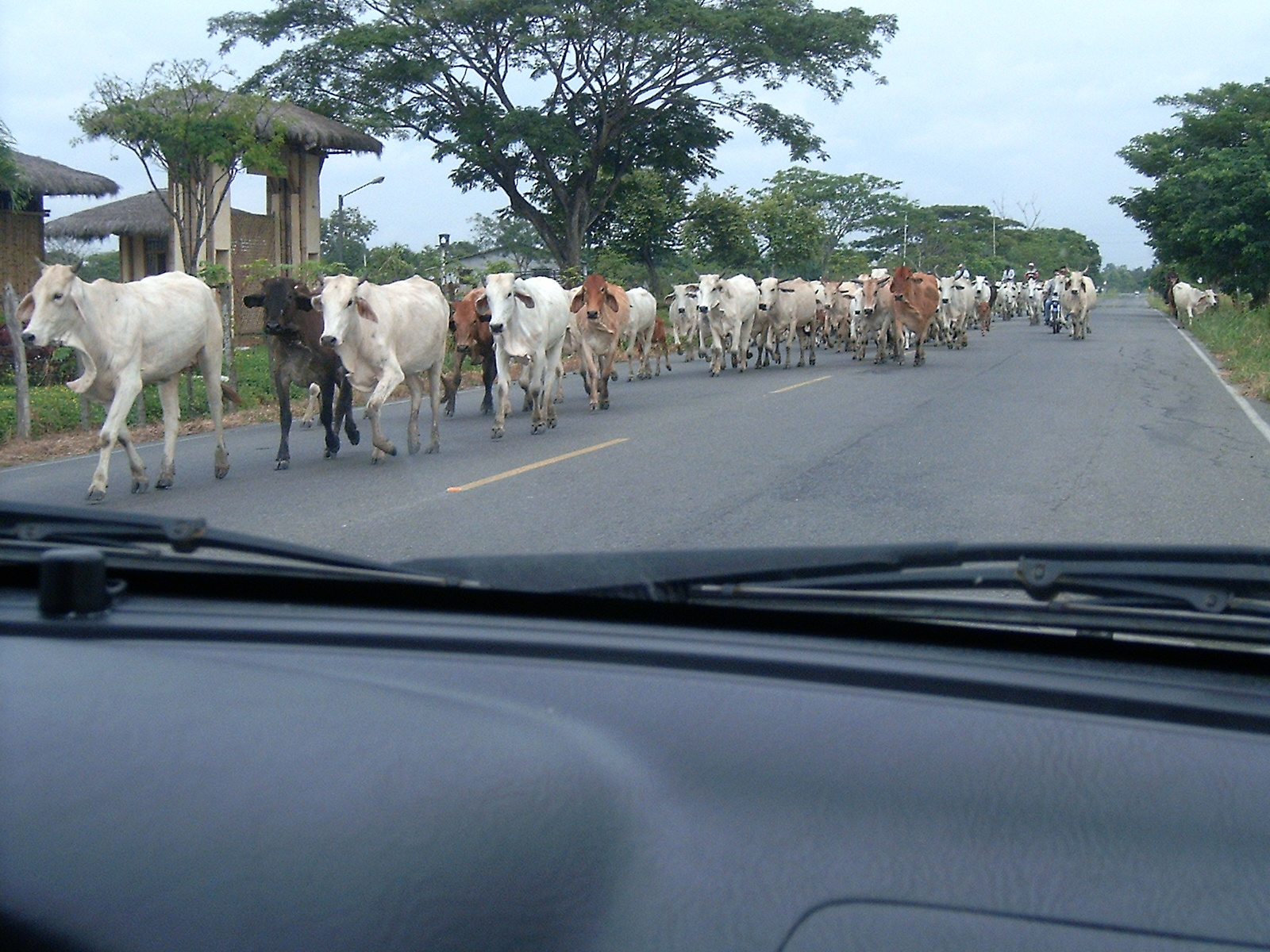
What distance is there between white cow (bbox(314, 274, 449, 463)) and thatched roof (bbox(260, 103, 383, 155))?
14723 millimetres

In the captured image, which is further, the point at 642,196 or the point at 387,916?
the point at 642,196

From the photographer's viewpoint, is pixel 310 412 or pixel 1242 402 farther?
pixel 1242 402

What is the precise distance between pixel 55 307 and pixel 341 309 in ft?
7.85

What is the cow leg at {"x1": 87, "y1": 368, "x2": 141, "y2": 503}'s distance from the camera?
9539 millimetres

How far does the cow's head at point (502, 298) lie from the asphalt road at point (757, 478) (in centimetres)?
122

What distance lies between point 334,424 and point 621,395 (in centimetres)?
707

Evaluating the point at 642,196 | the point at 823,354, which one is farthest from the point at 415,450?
the point at 642,196

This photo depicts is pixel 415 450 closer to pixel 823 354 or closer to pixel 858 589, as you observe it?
pixel 858 589

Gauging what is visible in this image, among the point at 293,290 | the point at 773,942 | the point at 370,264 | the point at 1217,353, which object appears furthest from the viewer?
the point at 370,264

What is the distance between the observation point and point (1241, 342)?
94.1 feet

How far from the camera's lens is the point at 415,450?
12.5 m

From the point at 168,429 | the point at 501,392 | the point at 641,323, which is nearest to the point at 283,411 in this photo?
the point at 168,429

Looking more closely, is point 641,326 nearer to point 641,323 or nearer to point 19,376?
point 641,323

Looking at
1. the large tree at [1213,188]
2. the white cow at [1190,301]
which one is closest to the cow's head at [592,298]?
the large tree at [1213,188]
